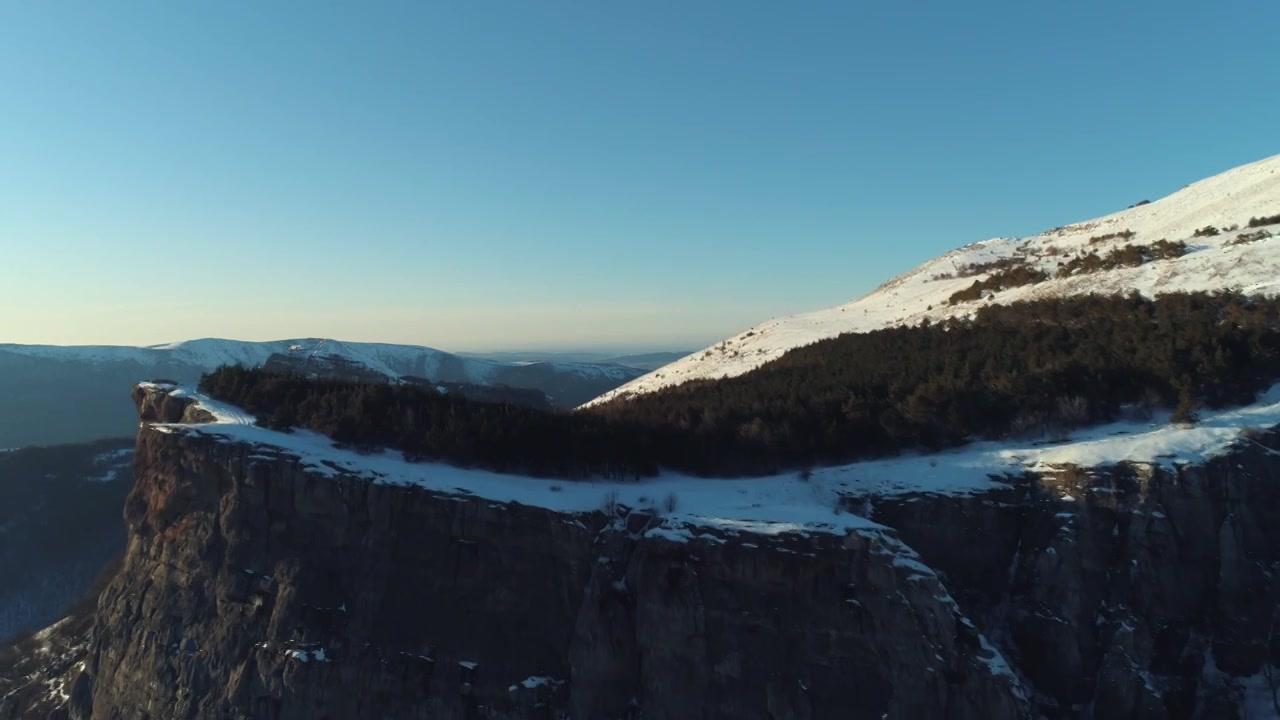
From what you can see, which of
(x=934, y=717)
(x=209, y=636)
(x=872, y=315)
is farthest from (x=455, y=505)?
(x=872, y=315)

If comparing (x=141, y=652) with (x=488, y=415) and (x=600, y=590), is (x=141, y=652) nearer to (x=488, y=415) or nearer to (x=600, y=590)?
(x=488, y=415)

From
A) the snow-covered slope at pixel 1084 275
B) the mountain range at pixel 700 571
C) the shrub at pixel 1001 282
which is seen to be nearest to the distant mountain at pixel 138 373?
the snow-covered slope at pixel 1084 275

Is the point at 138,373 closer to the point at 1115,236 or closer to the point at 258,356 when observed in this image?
the point at 258,356

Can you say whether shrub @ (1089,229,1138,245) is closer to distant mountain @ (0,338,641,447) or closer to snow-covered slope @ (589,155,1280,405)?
snow-covered slope @ (589,155,1280,405)

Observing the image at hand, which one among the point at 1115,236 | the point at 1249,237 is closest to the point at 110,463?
the point at 1115,236

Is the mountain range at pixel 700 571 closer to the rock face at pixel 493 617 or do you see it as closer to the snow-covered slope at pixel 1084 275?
the rock face at pixel 493 617

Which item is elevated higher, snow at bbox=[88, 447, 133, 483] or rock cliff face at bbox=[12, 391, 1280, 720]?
rock cliff face at bbox=[12, 391, 1280, 720]

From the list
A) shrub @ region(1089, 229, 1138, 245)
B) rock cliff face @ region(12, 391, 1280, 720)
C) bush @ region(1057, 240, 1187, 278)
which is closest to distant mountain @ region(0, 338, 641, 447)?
shrub @ region(1089, 229, 1138, 245)

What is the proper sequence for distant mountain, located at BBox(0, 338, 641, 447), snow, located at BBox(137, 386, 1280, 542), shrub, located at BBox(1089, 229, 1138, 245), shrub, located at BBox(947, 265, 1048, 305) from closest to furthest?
snow, located at BBox(137, 386, 1280, 542) < shrub, located at BBox(947, 265, 1048, 305) < shrub, located at BBox(1089, 229, 1138, 245) < distant mountain, located at BBox(0, 338, 641, 447)
